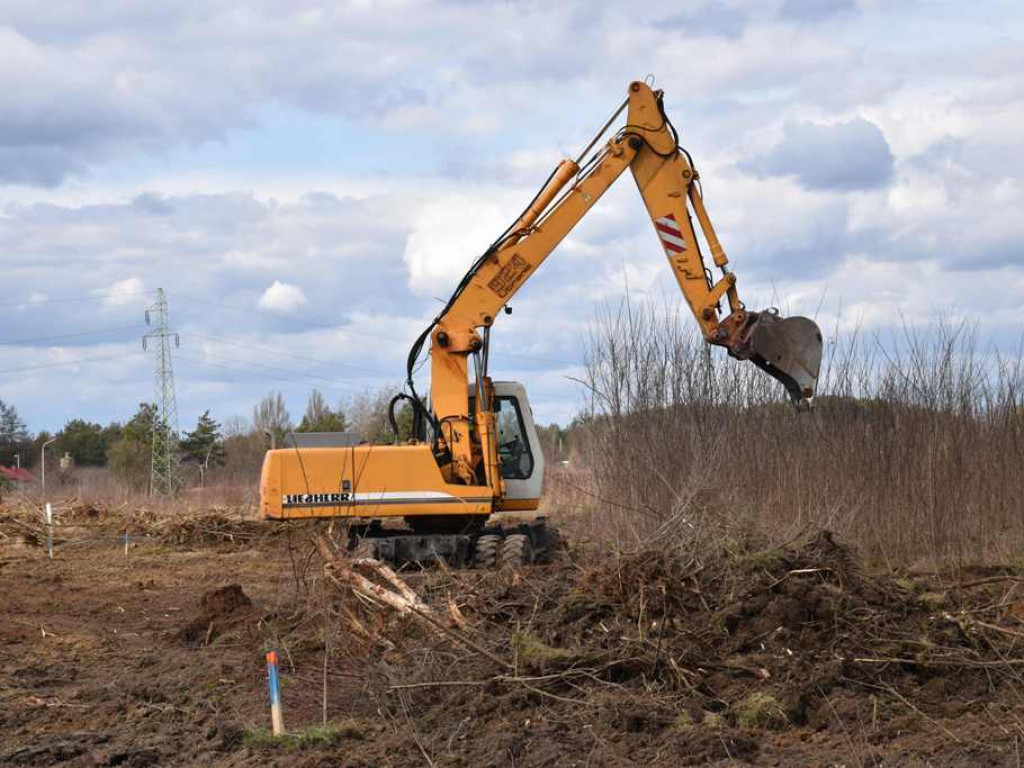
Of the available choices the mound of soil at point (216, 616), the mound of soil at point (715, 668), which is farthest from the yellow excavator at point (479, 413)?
the mound of soil at point (715, 668)

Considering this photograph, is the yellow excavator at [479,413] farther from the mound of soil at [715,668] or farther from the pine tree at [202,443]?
the pine tree at [202,443]

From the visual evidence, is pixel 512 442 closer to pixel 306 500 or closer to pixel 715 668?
pixel 306 500

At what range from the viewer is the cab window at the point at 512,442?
1636cm

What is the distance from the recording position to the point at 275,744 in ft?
28.3

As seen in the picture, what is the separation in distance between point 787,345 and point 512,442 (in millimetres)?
3588

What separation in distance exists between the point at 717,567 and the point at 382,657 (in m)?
2.58

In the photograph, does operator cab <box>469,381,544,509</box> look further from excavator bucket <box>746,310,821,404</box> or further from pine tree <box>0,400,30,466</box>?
pine tree <box>0,400,30,466</box>

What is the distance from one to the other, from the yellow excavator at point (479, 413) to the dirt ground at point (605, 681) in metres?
3.84

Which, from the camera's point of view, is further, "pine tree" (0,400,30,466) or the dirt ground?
"pine tree" (0,400,30,466)

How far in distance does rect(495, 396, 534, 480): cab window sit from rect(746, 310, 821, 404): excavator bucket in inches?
122

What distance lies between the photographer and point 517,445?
16500mm

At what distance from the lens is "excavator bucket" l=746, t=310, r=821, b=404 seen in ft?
48.4

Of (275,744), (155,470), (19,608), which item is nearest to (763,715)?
(275,744)

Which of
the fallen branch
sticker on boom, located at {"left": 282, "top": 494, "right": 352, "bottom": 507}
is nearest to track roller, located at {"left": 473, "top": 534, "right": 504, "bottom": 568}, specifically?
sticker on boom, located at {"left": 282, "top": 494, "right": 352, "bottom": 507}
